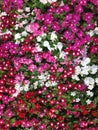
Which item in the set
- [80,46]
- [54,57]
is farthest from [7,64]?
[80,46]

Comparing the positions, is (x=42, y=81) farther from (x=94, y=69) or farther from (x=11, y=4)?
(x=11, y=4)

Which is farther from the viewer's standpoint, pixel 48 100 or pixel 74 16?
pixel 74 16

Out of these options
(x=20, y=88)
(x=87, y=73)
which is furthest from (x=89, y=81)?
(x=20, y=88)

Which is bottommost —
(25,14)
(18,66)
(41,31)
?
(18,66)

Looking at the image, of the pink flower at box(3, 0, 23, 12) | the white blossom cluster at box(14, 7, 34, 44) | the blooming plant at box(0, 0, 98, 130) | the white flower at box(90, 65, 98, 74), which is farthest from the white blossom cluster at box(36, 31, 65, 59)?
the pink flower at box(3, 0, 23, 12)

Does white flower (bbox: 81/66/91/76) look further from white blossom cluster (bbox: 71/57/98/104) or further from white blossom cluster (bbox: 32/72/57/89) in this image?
white blossom cluster (bbox: 32/72/57/89)

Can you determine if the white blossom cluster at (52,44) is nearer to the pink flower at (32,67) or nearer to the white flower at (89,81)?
the pink flower at (32,67)

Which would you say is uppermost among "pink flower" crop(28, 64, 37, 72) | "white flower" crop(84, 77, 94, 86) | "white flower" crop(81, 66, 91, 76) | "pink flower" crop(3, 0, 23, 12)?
"pink flower" crop(3, 0, 23, 12)

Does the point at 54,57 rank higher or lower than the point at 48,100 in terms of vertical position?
higher

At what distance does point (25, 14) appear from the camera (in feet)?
17.9

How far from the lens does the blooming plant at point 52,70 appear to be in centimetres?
484

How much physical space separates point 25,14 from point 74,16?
66cm

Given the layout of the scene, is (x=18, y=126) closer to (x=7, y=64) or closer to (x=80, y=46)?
(x=7, y=64)

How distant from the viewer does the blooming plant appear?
4.84 meters
